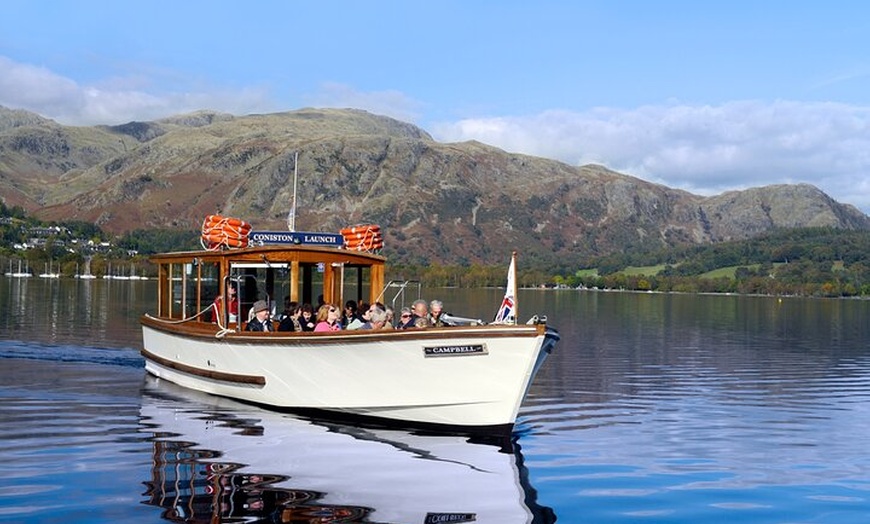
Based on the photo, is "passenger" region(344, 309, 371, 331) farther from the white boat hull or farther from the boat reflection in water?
the boat reflection in water

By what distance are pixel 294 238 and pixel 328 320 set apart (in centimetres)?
292

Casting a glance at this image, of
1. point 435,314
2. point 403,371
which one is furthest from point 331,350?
point 435,314

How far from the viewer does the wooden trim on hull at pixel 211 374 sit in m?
20.9

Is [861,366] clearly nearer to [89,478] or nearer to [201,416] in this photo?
[201,416]

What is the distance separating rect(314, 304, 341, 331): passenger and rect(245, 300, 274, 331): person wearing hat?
1.38 m

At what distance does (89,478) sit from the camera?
1418 centimetres

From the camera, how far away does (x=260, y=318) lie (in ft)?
69.4

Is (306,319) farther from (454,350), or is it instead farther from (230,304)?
(454,350)

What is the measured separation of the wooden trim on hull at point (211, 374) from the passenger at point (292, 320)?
119 cm

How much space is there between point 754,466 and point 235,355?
429 inches

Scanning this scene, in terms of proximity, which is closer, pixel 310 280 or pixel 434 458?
pixel 434 458

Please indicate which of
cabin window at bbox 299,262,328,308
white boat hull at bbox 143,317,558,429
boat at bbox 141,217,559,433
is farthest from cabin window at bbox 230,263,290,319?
white boat hull at bbox 143,317,558,429

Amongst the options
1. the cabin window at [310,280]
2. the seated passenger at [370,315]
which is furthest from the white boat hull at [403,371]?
the cabin window at [310,280]

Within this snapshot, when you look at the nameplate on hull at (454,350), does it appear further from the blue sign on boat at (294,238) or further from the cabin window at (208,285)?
the cabin window at (208,285)
